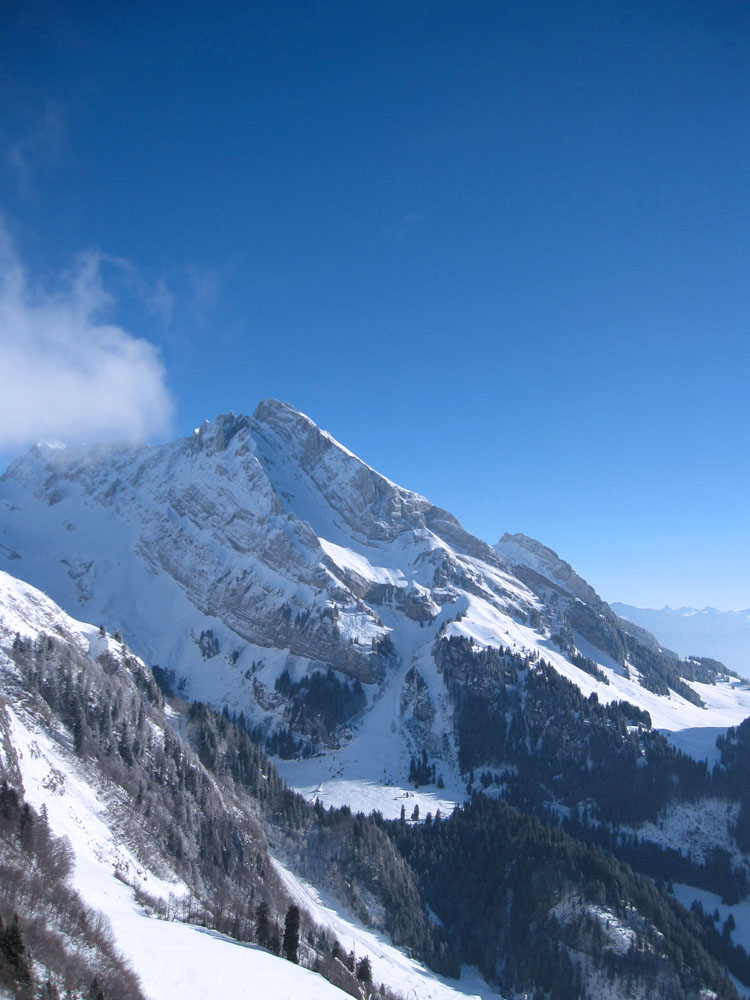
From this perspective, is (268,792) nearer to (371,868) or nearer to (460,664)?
(371,868)

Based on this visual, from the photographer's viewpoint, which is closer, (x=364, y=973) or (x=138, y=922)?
(x=138, y=922)

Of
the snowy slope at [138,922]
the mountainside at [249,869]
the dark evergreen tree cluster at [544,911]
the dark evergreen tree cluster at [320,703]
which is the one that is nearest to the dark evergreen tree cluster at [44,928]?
the mountainside at [249,869]

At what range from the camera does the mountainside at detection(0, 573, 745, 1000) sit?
48875mm

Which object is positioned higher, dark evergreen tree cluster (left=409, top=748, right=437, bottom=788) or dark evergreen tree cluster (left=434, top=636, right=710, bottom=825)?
dark evergreen tree cluster (left=434, top=636, right=710, bottom=825)

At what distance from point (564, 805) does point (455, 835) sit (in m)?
50.5

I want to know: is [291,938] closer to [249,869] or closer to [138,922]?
[138,922]

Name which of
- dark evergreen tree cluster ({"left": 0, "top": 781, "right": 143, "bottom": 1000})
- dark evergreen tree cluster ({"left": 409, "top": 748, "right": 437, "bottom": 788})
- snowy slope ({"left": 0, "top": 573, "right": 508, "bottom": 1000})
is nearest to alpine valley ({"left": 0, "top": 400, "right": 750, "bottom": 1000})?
dark evergreen tree cluster ({"left": 0, "top": 781, "right": 143, "bottom": 1000})

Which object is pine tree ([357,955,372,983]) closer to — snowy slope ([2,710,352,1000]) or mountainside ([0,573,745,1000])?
mountainside ([0,573,745,1000])

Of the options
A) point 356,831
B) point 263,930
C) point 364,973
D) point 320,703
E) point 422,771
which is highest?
point 320,703

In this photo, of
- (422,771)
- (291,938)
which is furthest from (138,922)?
(422,771)

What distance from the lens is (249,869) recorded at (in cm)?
8700

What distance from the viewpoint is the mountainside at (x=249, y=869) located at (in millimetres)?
48875

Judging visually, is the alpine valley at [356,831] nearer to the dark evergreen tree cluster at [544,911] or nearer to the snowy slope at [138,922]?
the snowy slope at [138,922]

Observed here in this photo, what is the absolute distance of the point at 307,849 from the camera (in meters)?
108
